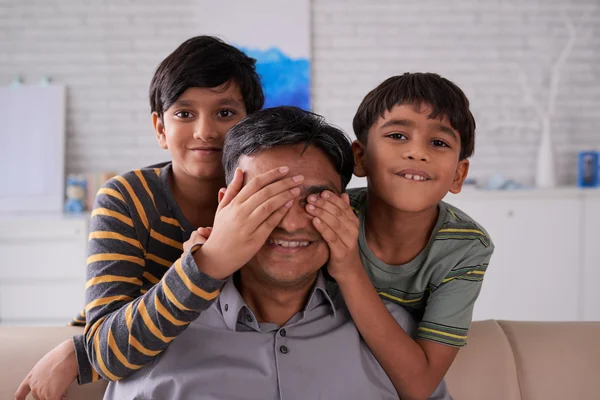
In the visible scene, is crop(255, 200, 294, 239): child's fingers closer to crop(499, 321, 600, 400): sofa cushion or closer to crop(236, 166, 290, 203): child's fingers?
crop(236, 166, 290, 203): child's fingers

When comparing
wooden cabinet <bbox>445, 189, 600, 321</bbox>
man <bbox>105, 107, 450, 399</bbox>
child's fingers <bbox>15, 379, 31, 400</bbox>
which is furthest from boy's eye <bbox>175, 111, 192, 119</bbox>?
wooden cabinet <bbox>445, 189, 600, 321</bbox>

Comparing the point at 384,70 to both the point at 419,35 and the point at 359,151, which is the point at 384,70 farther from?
the point at 359,151

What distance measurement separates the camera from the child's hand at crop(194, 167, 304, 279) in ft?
4.06

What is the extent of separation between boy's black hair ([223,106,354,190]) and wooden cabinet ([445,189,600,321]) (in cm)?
301

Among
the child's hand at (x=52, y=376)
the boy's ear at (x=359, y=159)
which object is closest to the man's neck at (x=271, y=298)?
the boy's ear at (x=359, y=159)

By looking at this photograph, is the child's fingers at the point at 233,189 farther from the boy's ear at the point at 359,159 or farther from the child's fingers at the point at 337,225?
the boy's ear at the point at 359,159

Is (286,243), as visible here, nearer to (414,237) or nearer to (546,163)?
(414,237)

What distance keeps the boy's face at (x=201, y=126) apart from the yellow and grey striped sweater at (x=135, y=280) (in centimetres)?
11

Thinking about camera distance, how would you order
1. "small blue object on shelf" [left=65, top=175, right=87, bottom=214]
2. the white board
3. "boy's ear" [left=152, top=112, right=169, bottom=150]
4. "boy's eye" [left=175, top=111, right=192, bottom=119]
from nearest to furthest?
"boy's eye" [left=175, top=111, right=192, bottom=119], "boy's ear" [left=152, top=112, right=169, bottom=150], "small blue object on shelf" [left=65, top=175, right=87, bottom=214], the white board

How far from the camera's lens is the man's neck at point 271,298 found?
1.49m

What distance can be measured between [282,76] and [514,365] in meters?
3.59

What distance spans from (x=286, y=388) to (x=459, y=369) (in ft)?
1.75

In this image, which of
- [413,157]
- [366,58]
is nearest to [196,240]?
[413,157]

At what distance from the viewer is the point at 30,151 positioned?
4.87 metres
